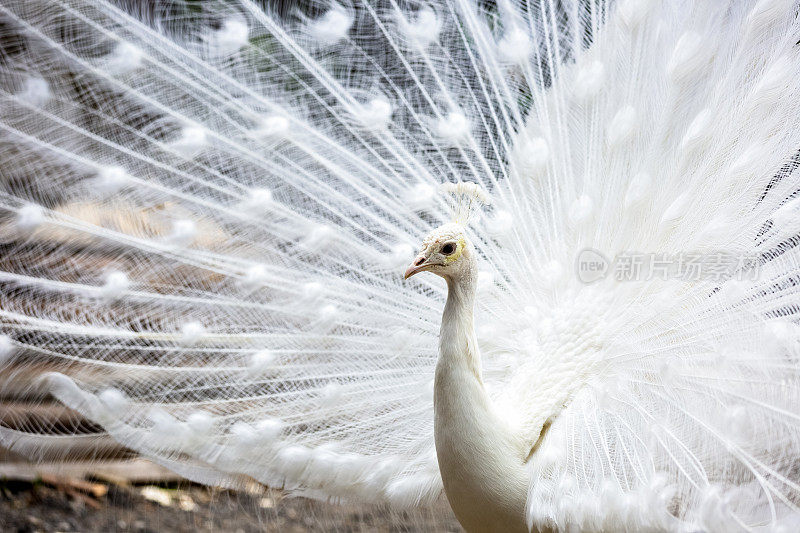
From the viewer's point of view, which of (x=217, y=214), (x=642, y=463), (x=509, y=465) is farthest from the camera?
(x=217, y=214)

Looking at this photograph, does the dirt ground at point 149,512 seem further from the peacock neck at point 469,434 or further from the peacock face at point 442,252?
the peacock face at point 442,252

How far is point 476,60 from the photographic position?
246cm

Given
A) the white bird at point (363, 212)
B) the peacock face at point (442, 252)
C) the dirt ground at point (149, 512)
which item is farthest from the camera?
the dirt ground at point (149, 512)

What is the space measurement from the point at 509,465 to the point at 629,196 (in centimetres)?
80

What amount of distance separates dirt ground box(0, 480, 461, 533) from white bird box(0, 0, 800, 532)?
67 centimetres

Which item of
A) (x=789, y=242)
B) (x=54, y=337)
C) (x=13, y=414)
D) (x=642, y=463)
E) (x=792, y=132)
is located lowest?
(x=13, y=414)

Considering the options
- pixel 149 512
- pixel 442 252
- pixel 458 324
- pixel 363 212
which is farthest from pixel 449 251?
pixel 149 512

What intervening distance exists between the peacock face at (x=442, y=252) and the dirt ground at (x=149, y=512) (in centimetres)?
126

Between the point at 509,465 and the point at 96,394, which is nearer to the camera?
the point at 509,465

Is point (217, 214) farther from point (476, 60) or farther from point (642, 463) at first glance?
point (642, 463)

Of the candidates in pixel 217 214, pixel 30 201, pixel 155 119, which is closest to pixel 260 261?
pixel 217 214

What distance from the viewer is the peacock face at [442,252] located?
176cm

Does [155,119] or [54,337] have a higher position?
[155,119]

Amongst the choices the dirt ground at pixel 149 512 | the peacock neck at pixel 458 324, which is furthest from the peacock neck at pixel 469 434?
the dirt ground at pixel 149 512
